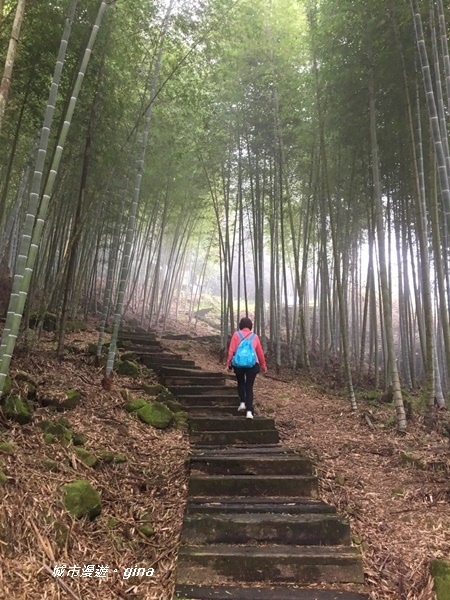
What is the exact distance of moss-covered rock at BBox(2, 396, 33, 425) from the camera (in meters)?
2.98

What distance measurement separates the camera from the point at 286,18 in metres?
6.29

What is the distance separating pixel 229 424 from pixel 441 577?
7.17ft

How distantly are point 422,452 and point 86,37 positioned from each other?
16.3 feet

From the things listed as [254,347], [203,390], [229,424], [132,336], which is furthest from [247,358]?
[132,336]

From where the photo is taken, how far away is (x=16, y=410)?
9.91 feet

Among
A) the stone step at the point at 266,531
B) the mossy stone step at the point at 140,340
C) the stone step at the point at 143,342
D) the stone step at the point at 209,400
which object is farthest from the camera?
the mossy stone step at the point at 140,340

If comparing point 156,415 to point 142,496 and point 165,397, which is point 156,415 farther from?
point 142,496

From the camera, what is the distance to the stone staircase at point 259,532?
2221 millimetres

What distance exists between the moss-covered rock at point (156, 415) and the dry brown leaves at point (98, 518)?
0.28 m

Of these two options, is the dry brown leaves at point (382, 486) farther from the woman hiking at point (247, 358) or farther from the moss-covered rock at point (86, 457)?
the moss-covered rock at point (86, 457)

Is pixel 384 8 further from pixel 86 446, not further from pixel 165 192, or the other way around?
pixel 165 192

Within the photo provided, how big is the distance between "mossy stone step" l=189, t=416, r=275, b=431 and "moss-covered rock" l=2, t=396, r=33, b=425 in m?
1.53

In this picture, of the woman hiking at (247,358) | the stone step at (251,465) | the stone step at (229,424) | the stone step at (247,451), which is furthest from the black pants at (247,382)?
the stone step at (251,465)

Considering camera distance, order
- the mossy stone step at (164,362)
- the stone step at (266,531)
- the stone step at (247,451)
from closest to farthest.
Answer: the stone step at (266,531) < the stone step at (247,451) < the mossy stone step at (164,362)
